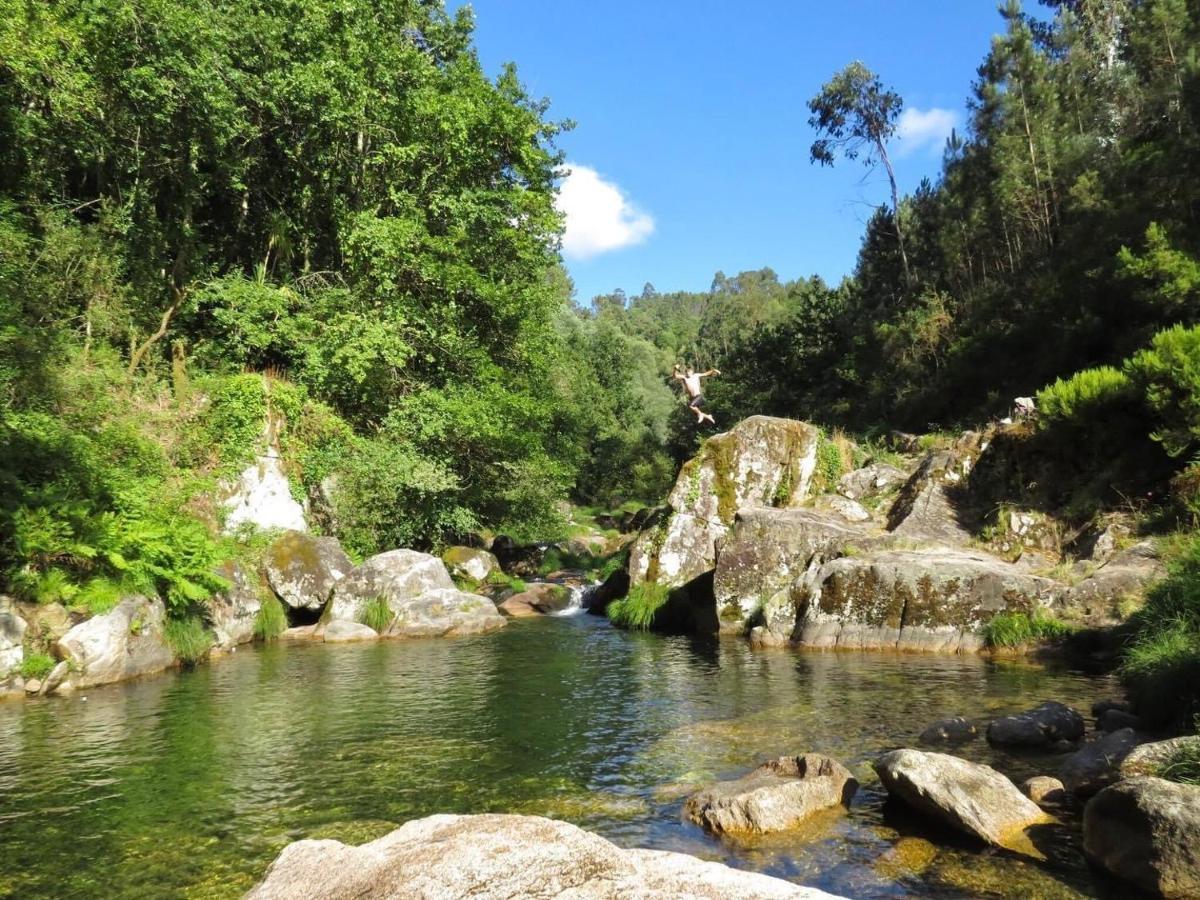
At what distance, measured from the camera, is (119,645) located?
48.4 feet

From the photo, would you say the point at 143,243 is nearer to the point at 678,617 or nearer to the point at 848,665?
the point at 678,617

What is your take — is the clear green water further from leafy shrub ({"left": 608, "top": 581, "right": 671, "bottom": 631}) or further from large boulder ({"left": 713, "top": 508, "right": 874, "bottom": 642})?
leafy shrub ({"left": 608, "top": 581, "right": 671, "bottom": 631})

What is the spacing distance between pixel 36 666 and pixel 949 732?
14250 mm

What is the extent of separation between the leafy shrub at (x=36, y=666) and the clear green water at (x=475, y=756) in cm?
82

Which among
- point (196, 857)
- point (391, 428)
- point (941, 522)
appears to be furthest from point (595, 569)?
point (196, 857)

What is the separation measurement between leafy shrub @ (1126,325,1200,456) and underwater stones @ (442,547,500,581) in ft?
65.3

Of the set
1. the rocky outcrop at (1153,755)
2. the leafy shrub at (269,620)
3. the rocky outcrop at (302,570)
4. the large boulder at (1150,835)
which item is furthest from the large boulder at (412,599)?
the large boulder at (1150,835)

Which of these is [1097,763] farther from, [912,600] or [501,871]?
[912,600]

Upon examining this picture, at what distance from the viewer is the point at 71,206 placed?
23062mm

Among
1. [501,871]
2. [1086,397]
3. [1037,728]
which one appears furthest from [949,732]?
[1086,397]

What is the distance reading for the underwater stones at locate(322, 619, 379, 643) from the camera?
19609mm

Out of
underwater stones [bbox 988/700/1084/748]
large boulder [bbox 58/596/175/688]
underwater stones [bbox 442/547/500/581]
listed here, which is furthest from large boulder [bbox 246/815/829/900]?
underwater stones [bbox 442/547/500/581]

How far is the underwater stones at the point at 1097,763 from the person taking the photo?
7.38m

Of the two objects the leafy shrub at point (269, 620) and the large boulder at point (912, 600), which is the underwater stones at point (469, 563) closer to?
the leafy shrub at point (269, 620)
